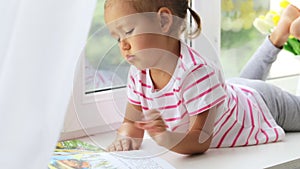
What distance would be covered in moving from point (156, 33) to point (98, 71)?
0.60 feet

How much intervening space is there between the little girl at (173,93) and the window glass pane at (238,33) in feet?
1.16

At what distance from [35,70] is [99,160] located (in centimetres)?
39

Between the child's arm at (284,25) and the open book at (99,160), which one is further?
the child's arm at (284,25)

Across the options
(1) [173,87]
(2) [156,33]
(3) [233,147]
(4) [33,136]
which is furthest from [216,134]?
(4) [33,136]

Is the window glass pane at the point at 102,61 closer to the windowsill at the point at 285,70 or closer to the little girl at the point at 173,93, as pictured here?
the little girl at the point at 173,93

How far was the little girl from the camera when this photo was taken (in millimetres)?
1105

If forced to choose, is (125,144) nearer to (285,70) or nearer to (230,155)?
(230,155)

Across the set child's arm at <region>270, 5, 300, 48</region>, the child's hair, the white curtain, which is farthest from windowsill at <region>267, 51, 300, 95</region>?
the white curtain

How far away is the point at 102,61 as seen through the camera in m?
1.20

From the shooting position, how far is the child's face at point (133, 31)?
42.6 inches

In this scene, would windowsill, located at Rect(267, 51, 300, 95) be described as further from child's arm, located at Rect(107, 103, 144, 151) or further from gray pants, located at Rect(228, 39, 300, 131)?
child's arm, located at Rect(107, 103, 144, 151)

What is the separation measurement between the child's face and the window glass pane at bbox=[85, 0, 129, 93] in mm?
35

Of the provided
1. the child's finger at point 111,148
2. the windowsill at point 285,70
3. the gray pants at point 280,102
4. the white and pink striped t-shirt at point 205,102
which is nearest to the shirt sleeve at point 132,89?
the white and pink striped t-shirt at point 205,102

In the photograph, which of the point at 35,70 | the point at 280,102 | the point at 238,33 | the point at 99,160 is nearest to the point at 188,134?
the point at 99,160
